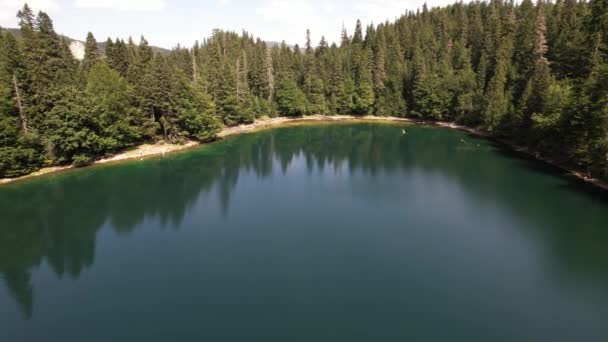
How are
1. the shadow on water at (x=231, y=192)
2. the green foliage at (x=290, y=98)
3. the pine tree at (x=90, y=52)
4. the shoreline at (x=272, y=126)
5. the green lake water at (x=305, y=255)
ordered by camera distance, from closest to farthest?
1. the green lake water at (x=305, y=255)
2. the shadow on water at (x=231, y=192)
3. the shoreline at (x=272, y=126)
4. the pine tree at (x=90, y=52)
5. the green foliage at (x=290, y=98)

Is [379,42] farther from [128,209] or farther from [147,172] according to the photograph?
[128,209]

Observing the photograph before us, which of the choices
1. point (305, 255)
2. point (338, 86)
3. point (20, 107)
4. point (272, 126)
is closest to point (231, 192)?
point (305, 255)

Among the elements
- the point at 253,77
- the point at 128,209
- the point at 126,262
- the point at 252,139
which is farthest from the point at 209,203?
the point at 253,77

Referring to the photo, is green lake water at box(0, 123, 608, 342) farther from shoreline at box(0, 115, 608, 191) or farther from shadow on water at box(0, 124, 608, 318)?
shoreline at box(0, 115, 608, 191)

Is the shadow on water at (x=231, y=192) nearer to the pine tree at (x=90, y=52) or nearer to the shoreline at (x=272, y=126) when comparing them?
the shoreline at (x=272, y=126)

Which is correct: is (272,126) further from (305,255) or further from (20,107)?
(305,255)

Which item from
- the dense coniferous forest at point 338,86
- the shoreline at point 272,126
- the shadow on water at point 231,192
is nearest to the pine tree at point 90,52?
the dense coniferous forest at point 338,86
